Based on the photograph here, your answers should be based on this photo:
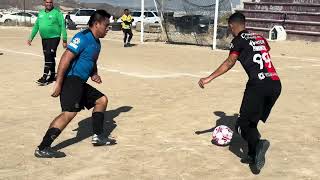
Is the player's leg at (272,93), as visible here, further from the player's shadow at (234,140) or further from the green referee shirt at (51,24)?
the green referee shirt at (51,24)

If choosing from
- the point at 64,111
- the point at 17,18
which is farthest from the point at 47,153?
the point at 17,18

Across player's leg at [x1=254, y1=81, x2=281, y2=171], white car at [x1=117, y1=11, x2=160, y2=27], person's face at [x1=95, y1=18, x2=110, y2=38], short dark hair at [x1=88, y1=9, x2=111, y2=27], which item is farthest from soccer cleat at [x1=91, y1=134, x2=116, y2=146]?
white car at [x1=117, y1=11, x2=160, y2=27]

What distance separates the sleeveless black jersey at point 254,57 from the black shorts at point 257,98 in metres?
0.07

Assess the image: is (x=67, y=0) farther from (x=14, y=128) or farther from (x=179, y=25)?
(x=14, y=128)

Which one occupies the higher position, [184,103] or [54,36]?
[54,36]

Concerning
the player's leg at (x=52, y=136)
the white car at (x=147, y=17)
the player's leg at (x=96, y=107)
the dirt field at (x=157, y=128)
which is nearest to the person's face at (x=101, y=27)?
the player's leg at (x=96, y=107)

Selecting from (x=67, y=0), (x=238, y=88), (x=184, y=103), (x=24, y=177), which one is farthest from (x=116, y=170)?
(x=67, y=0)

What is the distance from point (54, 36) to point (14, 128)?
13.7 feet

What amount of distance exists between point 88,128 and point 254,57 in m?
3.02

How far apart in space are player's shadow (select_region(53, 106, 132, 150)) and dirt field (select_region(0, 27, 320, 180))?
0.04 ft

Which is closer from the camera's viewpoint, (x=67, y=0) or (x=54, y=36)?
(x=54, y=36)

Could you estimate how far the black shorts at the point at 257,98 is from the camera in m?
5.50

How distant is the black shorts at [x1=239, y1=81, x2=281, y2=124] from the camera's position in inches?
217

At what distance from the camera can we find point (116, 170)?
563cm
